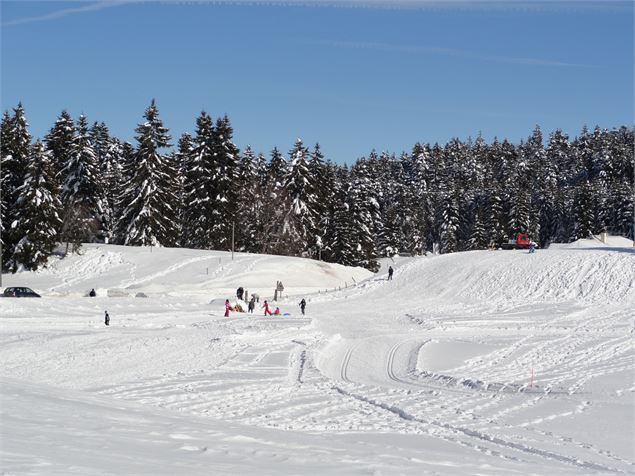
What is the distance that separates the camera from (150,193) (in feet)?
204

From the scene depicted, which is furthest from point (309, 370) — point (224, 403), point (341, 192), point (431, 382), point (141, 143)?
point (341, 192)

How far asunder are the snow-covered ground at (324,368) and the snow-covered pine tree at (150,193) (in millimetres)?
4393

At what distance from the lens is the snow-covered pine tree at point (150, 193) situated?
63125mm

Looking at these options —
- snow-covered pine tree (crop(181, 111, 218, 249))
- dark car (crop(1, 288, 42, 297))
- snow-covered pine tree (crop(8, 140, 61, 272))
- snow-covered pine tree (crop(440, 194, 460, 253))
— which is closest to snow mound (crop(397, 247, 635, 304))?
snow-covered pine tree (crop(181, 111, 218, 249))

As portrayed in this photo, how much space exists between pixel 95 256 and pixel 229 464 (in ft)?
182

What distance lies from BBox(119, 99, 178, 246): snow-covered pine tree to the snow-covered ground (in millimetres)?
4393

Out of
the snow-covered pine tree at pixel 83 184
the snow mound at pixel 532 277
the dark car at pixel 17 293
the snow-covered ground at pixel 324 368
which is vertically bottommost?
the snow-covered ground at pixel 324 368

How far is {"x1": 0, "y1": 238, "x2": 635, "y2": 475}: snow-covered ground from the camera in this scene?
9789 mm

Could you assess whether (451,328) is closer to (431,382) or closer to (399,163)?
(431,382)

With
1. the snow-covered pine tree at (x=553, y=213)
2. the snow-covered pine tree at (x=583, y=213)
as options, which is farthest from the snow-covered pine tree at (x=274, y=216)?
the snow-covered pine tree at (x=553, y=213)

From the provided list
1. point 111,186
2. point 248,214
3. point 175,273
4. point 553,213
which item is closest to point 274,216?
point 248,214

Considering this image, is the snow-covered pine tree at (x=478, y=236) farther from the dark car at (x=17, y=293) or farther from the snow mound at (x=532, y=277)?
the dark car at (x=17, y=293)

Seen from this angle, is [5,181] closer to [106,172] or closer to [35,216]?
[35,216]

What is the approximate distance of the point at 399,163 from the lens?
522 ft
